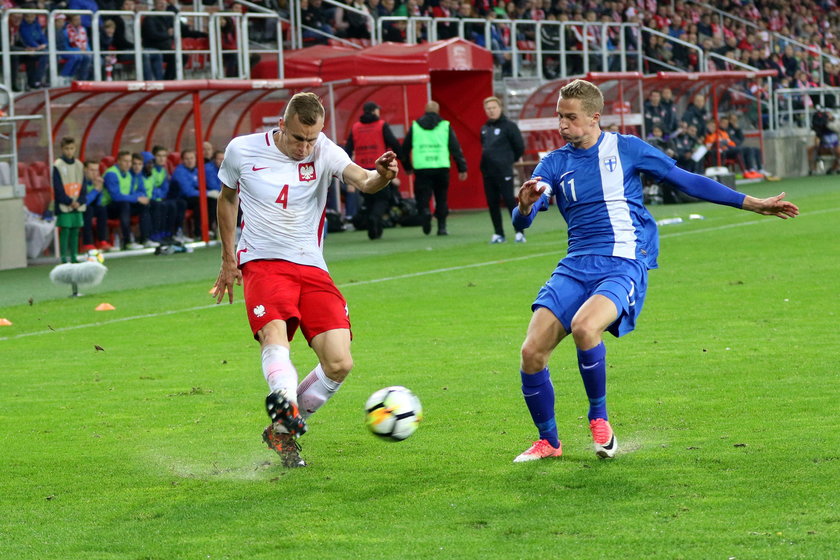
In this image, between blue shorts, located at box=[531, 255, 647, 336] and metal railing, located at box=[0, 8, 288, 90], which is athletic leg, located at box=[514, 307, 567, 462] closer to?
blue shorts, located at box=[531, 255, 647, 336]

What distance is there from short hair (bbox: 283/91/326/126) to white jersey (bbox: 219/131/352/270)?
313 millimetres

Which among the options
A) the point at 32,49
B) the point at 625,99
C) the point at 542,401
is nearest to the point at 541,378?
the point at 542,401

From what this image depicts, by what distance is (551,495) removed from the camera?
588 centimetres

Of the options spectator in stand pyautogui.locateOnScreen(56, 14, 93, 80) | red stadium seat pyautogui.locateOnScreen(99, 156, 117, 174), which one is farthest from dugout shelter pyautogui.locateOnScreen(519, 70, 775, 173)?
spectator in stand pyautogui.locateOnScreen(56, 14, 93, 80)

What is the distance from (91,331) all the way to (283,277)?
653 cm

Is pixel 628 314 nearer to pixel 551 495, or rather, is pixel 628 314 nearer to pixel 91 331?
pixel 551 495

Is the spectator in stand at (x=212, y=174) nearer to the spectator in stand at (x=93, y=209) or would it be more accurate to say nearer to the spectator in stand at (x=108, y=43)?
the spectator in stand at (x=93, y=209)

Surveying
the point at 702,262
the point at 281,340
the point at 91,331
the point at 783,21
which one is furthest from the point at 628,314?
the point at 783,21

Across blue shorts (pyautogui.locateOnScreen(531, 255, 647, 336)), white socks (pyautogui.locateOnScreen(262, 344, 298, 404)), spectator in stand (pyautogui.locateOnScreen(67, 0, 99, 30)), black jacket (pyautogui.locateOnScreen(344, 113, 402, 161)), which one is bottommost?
white socks (pyautogui.locateOnScreen(262, 344, 298, 404))

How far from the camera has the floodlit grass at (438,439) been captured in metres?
5.32

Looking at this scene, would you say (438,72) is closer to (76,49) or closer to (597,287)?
(76,49)

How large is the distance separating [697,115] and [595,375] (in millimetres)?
25701

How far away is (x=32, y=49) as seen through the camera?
21.6 m

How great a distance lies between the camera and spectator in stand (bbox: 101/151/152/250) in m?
21.3
